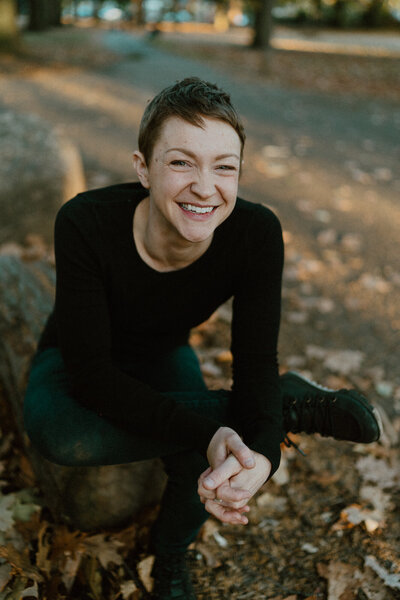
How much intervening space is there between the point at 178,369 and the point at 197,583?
84 cm

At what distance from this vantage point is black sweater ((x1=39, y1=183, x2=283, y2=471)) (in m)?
2.00

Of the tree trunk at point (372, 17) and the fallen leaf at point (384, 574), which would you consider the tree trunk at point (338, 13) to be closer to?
the tree trunk at point (372, 17)

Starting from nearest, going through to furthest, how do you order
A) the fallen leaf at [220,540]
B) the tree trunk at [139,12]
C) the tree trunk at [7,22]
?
1. the fallen leaf at [220,540]
2. the tree trunk at [7,22]
3. the tree trunk at [139,12]

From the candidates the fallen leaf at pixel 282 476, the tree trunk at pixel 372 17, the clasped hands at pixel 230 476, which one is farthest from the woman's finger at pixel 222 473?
the tree trunk at pixel 372 17

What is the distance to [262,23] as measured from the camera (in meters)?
17.2

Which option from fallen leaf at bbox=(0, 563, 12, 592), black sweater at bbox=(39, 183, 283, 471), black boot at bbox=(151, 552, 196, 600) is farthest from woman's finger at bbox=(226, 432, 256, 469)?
fallen leaf at bbox=(0, 563, 12, 592)

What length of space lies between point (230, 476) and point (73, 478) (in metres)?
0.76

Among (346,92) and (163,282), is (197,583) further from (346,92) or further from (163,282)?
(346,92)

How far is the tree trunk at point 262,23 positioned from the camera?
16500 millimetres

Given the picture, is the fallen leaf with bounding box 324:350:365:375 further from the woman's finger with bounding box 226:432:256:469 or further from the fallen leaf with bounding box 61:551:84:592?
the fallen leaf with bounding box 61:551:84:592

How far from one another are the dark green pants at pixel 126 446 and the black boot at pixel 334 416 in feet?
0.91

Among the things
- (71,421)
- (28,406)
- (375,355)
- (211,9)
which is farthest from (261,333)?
(211,9)

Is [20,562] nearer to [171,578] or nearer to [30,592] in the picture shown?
[30,592]

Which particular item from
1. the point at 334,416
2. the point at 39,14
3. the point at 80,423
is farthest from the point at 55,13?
the point at 334,416
